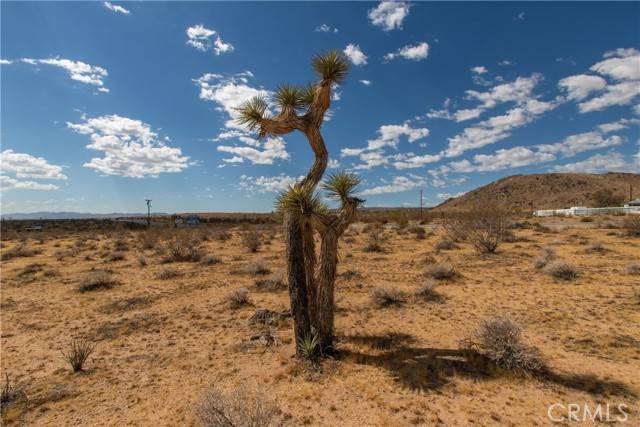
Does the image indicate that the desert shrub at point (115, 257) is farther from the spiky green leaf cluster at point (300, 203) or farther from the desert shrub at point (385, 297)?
the spiky green leaf cluster at point (300, 203)

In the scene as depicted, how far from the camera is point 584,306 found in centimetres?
735

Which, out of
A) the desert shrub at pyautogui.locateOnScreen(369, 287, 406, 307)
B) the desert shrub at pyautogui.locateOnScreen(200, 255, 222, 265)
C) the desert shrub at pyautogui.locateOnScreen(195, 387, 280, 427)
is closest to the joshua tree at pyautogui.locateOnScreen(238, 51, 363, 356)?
the desert shrub at pyautogui.locateOnScreen(195, 387, 280, 427)

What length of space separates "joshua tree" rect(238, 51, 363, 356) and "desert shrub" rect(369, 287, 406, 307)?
2999mm

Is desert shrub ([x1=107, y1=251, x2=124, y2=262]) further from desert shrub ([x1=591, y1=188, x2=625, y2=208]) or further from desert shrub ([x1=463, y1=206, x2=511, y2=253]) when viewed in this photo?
desert shrub ([x1=591, y1=188, x2=625, y2=208])

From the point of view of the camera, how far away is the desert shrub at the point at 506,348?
15.4ft

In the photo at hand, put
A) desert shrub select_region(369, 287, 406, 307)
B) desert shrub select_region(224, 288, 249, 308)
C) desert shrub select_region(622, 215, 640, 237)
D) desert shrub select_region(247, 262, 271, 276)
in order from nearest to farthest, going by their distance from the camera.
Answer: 1. desert shrub select_region(369, 287, 406, 307)
2. desert shrub select_region(224, 288, 249, 308)
3. desert shrub select_region(247, 262, 271, 276)
4. desert shrub select_region(622, 215, 640, 237)

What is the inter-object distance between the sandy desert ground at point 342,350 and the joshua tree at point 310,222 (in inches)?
30.3

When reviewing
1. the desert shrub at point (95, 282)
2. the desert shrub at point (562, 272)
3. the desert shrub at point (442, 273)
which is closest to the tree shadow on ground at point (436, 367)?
the desert shrub at point (442, 273)

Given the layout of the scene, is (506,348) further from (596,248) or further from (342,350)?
(596,248)

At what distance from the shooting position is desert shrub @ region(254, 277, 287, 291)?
1006 cm

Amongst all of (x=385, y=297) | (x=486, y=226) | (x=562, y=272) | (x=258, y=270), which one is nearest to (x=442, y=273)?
(x=385, y=297)

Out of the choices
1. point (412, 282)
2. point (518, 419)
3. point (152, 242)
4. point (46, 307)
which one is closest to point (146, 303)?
point (46, 307)

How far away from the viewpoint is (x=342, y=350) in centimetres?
571

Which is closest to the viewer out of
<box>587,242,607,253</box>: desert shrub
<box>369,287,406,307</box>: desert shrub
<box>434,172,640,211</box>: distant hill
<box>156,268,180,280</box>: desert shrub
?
<box>369,287,406,307</box>: desert shrub
